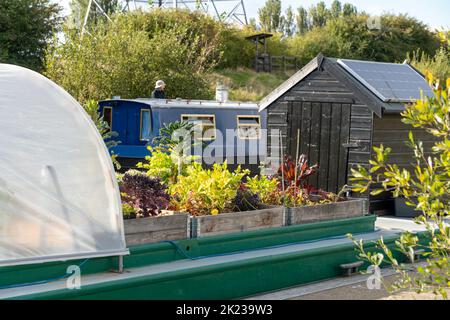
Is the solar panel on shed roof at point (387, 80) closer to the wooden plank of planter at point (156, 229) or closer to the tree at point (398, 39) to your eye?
the wooden plank of planter at point (156, 229)

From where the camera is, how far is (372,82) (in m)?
11.0

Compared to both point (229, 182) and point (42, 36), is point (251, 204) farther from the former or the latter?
point (42, 36)

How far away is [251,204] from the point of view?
8.19 m

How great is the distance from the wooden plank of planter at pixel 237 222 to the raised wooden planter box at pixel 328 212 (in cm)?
21

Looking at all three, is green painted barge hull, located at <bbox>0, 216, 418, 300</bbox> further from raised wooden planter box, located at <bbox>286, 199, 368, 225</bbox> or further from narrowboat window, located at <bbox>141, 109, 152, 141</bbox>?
narrowboat window, located at <bbox>141, 109, 152, 141</bbox>

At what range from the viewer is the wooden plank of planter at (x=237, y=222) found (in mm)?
7320

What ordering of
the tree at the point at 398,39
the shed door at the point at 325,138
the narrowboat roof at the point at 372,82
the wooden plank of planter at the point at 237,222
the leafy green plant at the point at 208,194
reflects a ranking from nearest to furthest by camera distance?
the wooden plank of planter at the point at 237,222, the leafy green plant at the point at 208,194, the narrowboat roof at the point at 372,82, the shed door at the point at 325,138, the tree at the point at 398,39

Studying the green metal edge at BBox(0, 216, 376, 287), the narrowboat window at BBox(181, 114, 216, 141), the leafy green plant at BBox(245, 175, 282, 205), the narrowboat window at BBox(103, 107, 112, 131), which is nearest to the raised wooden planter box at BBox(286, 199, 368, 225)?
the green metal edge at BBox(0, 216, 376, 287)

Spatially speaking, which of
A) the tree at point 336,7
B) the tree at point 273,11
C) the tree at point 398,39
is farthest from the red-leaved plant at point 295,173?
the tree at point 273,11

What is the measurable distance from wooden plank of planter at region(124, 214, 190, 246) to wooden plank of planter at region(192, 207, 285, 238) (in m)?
0.16

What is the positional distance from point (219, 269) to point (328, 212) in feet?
8.00

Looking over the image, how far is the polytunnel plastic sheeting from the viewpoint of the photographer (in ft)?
19.2

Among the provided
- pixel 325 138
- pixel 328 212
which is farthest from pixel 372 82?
pixel 328 212

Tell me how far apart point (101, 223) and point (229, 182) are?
1983 millimetres
